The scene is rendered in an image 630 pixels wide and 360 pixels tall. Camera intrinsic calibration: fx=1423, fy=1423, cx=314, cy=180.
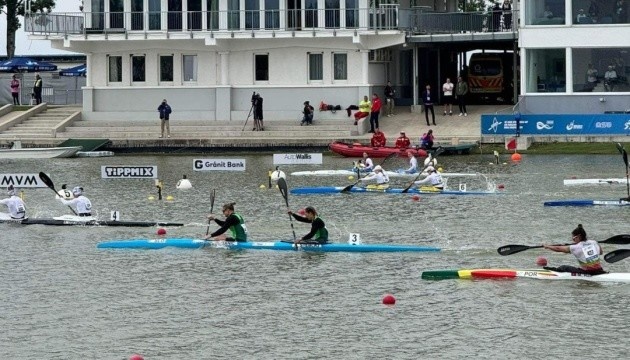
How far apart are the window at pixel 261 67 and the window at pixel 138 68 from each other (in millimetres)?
5602

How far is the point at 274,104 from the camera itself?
66688mm

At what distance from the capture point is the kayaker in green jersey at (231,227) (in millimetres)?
33656

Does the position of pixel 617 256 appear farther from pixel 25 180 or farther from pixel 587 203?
pixel 25 180

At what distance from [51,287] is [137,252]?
469cm

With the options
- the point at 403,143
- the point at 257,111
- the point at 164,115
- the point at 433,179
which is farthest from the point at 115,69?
the point at 433,179

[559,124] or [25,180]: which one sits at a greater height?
[559,124]

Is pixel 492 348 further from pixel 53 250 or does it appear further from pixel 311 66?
pixel 311 66

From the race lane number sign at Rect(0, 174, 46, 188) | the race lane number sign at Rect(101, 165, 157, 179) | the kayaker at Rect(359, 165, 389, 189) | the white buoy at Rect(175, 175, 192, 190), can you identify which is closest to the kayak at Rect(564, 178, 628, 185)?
the kayaker at Rect(359, 165, 389, 189)

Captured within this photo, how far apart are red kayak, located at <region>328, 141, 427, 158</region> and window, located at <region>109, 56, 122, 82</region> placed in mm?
14643

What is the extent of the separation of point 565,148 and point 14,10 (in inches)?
1605

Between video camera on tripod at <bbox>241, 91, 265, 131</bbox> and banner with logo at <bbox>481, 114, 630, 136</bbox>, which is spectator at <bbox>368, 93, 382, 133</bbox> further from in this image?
banner with logo at <bbox>481, 114, 630, 136</bbox>

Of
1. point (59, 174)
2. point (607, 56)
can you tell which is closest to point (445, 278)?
point (59, 174)

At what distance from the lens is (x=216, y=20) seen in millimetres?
67000

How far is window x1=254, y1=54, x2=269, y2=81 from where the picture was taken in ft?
221
